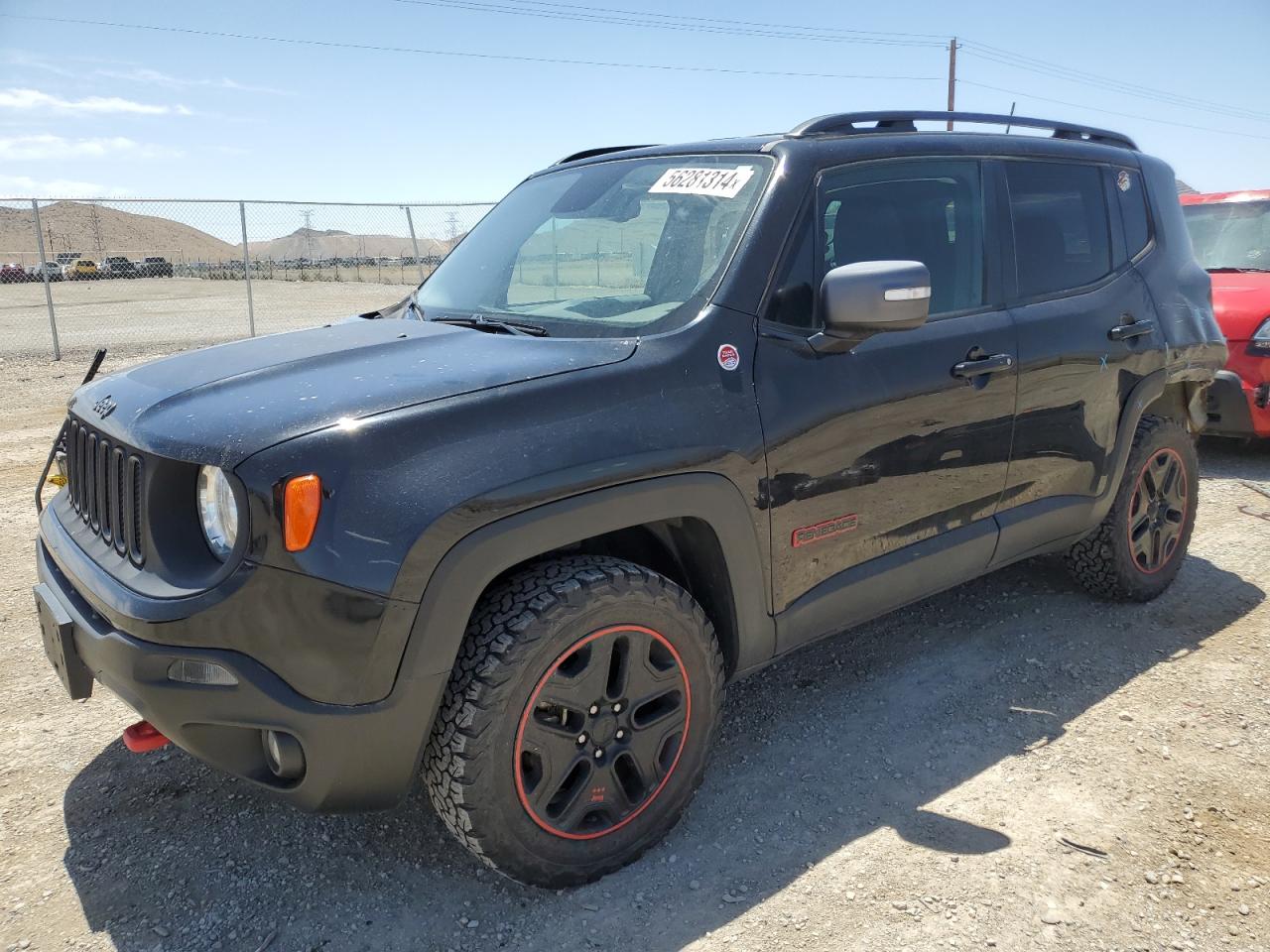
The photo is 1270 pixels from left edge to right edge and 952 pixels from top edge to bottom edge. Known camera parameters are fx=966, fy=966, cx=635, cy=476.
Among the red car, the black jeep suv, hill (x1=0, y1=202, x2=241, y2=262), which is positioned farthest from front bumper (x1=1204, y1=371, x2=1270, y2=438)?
hill (x1=0, y1=202, x2=241, y2=262)

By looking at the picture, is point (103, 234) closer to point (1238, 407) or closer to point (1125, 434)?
point (1238, 407)

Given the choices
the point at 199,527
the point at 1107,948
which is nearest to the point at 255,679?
the point at 199,527

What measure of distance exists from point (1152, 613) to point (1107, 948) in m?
2.38

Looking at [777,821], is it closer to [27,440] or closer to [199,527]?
[199,527]

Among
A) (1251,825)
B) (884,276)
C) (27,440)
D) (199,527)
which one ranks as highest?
(884,276)

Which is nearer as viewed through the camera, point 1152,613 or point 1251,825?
point 1251,825

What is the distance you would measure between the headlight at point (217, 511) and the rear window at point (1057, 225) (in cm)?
277

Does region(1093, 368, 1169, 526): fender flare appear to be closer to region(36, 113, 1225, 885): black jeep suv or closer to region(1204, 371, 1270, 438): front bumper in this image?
region(36, 113, 1225, 885): black jeep suv

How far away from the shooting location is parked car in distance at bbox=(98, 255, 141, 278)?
114 feet

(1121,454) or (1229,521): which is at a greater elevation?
(1121,454)

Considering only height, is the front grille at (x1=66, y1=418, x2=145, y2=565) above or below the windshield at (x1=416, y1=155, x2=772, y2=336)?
below

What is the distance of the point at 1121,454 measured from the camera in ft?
13.0

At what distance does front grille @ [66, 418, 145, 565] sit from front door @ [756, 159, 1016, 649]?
5.28 ft

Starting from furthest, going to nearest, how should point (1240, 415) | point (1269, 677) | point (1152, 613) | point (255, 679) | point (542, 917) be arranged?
point (1240, 415) → point (1152, 613) → point (1269, 677) → point (542, 917) → point (255, 679)
